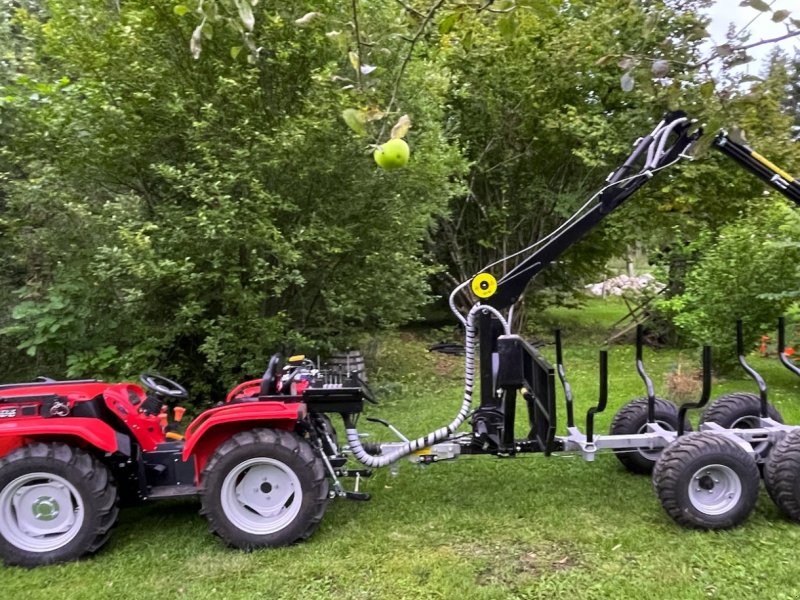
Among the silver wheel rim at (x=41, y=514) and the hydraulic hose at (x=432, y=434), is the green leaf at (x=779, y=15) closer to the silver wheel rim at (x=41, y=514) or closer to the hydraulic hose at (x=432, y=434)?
the hydraulic hose at (x=432, y=434)

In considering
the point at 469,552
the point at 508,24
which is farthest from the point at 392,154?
the point at 469,552

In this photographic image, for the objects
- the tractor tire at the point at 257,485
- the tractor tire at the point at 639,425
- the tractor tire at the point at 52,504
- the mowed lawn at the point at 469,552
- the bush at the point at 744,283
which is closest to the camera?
the mowed lawn at the point at 469,552

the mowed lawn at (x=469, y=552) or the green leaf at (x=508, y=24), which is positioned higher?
the green leaf at (x=508, y=24)

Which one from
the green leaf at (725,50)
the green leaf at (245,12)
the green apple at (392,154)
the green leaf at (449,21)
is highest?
the green leaf at (449,21)

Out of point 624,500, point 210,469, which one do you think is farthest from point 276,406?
point 624,500

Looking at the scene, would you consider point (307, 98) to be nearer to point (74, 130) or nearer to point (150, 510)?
point (74, 130)

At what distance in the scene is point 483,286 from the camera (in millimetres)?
4316

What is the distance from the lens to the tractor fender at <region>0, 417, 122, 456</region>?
367cm

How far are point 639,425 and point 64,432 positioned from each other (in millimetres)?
3876

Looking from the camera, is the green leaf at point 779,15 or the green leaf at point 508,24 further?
the green leaf at point 508,24

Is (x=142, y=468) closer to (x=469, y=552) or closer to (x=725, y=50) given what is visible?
(x=469, y=552)

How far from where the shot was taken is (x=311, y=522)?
12.5 feet

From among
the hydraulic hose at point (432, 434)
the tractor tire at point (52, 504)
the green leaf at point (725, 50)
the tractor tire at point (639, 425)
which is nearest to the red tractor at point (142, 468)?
the tractor tire at point (52, 504)

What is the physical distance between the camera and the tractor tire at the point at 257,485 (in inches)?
148
